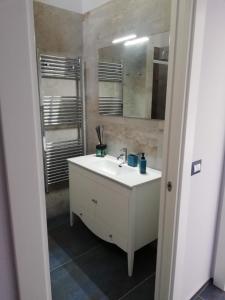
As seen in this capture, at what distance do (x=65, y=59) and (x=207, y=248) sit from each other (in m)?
2.25

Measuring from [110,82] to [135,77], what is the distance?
35 cm

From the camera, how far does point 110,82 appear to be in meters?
2.34

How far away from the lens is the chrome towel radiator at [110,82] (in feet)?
7.40

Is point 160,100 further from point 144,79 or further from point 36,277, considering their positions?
point 36,277

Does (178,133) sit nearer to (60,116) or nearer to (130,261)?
(130,261)

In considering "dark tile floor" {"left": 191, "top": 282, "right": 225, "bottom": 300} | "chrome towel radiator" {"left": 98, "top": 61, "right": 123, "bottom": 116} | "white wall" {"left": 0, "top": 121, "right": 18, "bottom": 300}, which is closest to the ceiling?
"chrome towel radiator" {"left": 98, "top": 61, "right": 123, "bottom": 116}

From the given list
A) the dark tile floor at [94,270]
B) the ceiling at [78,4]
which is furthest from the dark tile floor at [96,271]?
the ceiling at [78,4]

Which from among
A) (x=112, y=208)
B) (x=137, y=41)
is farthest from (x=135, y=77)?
(x=112, y=208)

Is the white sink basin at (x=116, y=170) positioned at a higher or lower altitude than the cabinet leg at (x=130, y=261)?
higher

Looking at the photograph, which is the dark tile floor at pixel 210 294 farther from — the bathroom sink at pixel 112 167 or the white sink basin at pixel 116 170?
the bathroom sink at pixel 112 167

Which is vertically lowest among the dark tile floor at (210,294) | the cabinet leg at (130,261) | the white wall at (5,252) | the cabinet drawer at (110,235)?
the dark tile floor at (210,294)

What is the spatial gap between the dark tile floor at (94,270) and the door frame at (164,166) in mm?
380

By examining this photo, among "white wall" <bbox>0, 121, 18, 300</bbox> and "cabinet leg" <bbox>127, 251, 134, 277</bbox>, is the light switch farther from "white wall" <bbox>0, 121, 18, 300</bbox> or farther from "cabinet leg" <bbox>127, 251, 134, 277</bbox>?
"white wall" <bbox>0, 121, 18, 300</bbox>

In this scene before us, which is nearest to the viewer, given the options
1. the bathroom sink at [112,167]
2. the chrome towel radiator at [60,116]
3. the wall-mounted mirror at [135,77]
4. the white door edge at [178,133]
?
the white door edge at [178,133]
